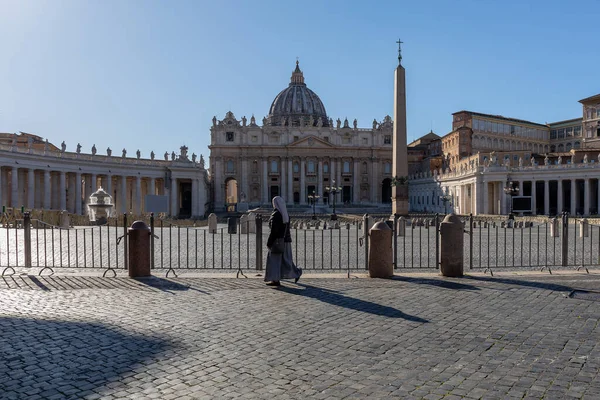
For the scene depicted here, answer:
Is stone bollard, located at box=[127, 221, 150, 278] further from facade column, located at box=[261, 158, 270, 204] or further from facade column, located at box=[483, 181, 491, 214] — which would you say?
facade column, located at box=[261, 158, 270, 204]

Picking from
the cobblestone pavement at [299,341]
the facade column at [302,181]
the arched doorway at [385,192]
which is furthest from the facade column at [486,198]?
the cobblestone pavement at [299,341]

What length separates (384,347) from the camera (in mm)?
5277

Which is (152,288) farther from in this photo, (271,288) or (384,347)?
(384,347)

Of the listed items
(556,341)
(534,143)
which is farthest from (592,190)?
(556,341)

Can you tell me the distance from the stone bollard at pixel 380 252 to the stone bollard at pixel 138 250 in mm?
4440

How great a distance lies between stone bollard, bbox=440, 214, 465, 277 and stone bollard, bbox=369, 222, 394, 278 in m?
1.09

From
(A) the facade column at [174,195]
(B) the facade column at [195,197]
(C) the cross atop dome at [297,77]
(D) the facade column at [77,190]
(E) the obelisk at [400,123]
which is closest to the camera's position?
(E) the obelisk at [400,123]

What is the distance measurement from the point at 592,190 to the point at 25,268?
57.6 m

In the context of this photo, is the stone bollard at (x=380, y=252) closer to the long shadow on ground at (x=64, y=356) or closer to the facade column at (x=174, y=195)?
the long shadow on ground at (x=64, y=356)

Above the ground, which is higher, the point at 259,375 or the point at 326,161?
the point at 326,161

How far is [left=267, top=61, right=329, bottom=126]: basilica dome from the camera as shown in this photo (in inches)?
4077

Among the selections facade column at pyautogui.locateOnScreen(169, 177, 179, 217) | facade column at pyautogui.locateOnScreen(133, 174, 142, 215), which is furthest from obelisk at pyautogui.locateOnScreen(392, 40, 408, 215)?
facade column at pyautogui.locateOnScreen(169, 177, 179, 217)

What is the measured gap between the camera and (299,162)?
86.4m

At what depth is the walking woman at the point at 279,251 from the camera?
29.3 ft
